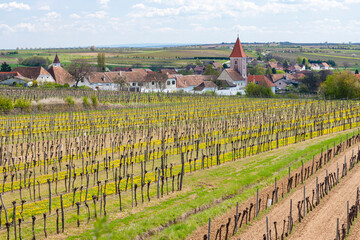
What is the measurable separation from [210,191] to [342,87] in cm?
5059

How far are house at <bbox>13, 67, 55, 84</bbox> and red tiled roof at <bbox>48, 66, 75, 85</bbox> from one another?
74cm

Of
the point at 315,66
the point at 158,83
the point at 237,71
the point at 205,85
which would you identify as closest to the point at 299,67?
the point at 315,66

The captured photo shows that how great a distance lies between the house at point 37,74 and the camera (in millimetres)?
78581

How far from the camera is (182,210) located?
17.4 metres

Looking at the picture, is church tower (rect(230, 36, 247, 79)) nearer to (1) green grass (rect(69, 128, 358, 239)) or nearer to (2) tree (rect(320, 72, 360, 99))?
(2) tree (rect(320, 72, 360, 99))

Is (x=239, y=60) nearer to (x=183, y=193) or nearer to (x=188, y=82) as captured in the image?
(x=188, y=82)

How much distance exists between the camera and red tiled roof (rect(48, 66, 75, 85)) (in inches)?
3108

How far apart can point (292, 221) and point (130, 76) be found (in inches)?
2794

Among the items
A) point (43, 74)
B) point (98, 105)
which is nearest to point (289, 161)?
point (98, 105)

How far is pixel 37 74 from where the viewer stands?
262ft

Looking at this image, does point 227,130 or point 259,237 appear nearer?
point 259,237

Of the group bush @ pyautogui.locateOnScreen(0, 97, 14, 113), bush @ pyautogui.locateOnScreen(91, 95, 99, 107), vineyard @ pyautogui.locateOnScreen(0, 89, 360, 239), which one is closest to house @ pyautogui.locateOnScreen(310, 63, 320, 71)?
bush @ pyautogui.locateOnScreen(91, 95, 99, 107)

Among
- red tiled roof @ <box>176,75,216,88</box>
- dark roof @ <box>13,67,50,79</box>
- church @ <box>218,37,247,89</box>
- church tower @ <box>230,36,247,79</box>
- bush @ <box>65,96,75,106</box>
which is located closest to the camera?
bush @ <box>65,96,75,106</box>

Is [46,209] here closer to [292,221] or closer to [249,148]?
[292,221]
